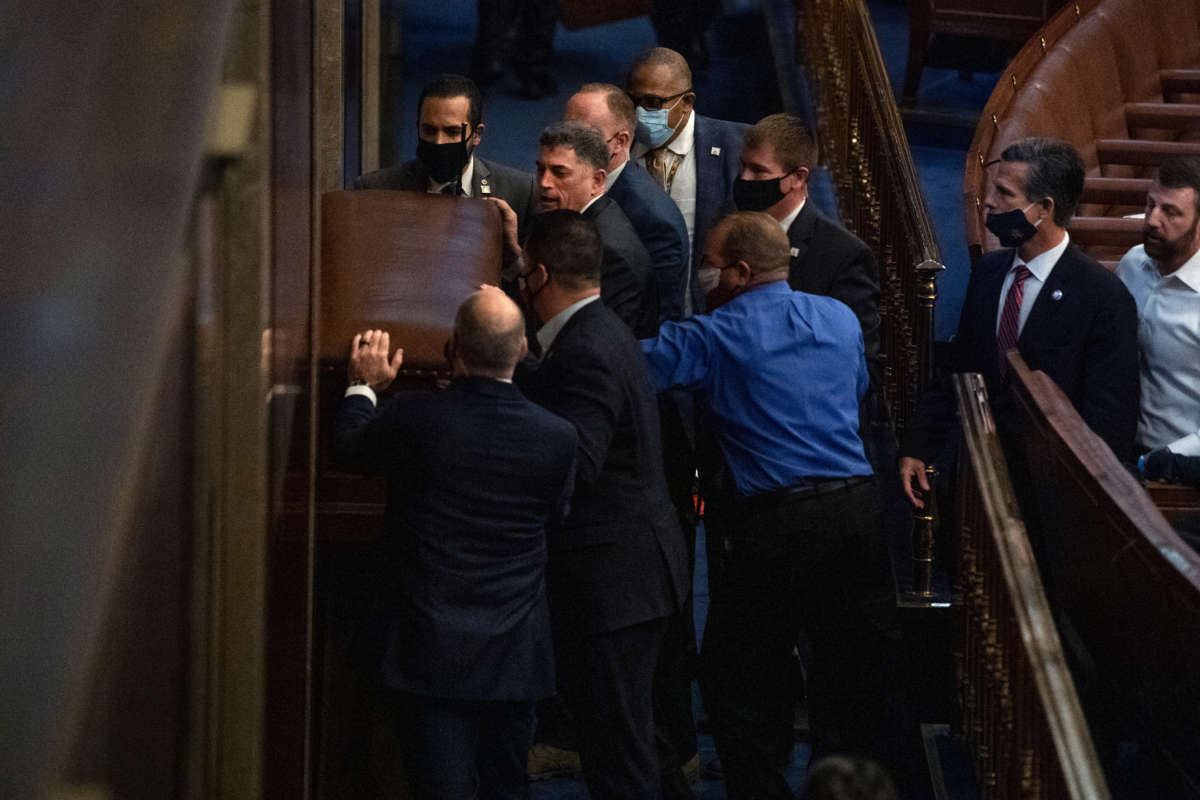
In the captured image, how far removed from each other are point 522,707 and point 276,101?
148 centimetres

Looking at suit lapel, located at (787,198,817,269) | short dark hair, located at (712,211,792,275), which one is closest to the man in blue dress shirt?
short dark hair, located at (712,211,792,275)

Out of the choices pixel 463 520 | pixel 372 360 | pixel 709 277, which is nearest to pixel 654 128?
pixel 709 277

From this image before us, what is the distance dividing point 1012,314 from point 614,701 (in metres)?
1.49

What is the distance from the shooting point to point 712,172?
14.9 ft

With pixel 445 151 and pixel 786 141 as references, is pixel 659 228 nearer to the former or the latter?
pixel 786 141

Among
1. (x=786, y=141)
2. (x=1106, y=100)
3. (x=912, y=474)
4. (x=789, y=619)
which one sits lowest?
(x=789, y=619)

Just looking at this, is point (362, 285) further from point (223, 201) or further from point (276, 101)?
point (223, 201)

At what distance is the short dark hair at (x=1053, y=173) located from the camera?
13.4 feet

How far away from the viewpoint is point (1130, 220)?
20.8 feet

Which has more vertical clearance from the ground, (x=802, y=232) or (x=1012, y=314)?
(x=802, y=232)

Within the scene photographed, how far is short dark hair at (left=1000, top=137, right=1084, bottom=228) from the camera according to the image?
407 centimetres

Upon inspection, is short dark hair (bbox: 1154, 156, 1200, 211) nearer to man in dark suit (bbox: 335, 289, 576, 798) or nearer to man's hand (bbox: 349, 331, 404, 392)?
man in dark suit (bbox: 335, 289, 576, 798)

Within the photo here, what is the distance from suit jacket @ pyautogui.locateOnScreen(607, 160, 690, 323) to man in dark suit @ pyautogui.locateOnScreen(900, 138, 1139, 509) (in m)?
0.71

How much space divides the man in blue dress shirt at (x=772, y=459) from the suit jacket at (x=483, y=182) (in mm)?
736
